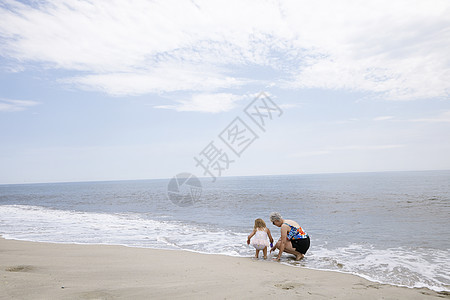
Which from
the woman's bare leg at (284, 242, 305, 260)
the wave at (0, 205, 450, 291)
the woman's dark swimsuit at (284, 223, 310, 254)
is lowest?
the wave at (0, 205, 450, 291)

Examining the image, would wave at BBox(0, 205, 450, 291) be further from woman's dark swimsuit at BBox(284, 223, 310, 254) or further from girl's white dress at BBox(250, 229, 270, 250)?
girl's white dress at BBox(250, 229, 270, 250)

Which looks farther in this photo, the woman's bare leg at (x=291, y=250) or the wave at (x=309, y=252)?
the woman's bare leg at (x=291, y=250)

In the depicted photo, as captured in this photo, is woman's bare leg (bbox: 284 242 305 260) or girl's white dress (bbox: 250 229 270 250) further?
woman's bare leg (bbox: 284 242 305 260)

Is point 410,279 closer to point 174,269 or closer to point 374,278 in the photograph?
point 374,278

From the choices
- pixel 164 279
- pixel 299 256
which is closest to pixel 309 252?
pixel 299 256

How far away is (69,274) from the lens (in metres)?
5.33

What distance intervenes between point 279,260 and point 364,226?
7.35 m

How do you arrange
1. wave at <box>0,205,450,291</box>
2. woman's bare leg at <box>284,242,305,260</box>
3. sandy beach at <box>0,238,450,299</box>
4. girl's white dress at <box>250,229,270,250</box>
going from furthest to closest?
1. woman's bare leg at <box>284,242,305,260</box>
2. girl's white dress at <box>250,229,270,250</box>
3. wave at <box>0,205,450,291</box>
4. sandy beach at <box>0,238,450,299</box>

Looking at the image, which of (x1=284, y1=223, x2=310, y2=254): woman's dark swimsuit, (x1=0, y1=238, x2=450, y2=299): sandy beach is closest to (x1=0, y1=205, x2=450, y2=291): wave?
(x1=284, y1=223, x2=310, y2=254): woman's dark swimsuit

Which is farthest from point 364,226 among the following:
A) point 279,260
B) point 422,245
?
point 279,260

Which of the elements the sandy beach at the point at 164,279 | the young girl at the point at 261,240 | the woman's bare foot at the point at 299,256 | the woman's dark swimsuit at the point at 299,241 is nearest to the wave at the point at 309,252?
the woman's bare foot at the point at 299,256

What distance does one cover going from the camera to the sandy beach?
4.28 m

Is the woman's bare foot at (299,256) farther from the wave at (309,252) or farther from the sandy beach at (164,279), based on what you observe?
the sandy beach at (164,279)

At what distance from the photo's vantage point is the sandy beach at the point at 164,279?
4281mm
